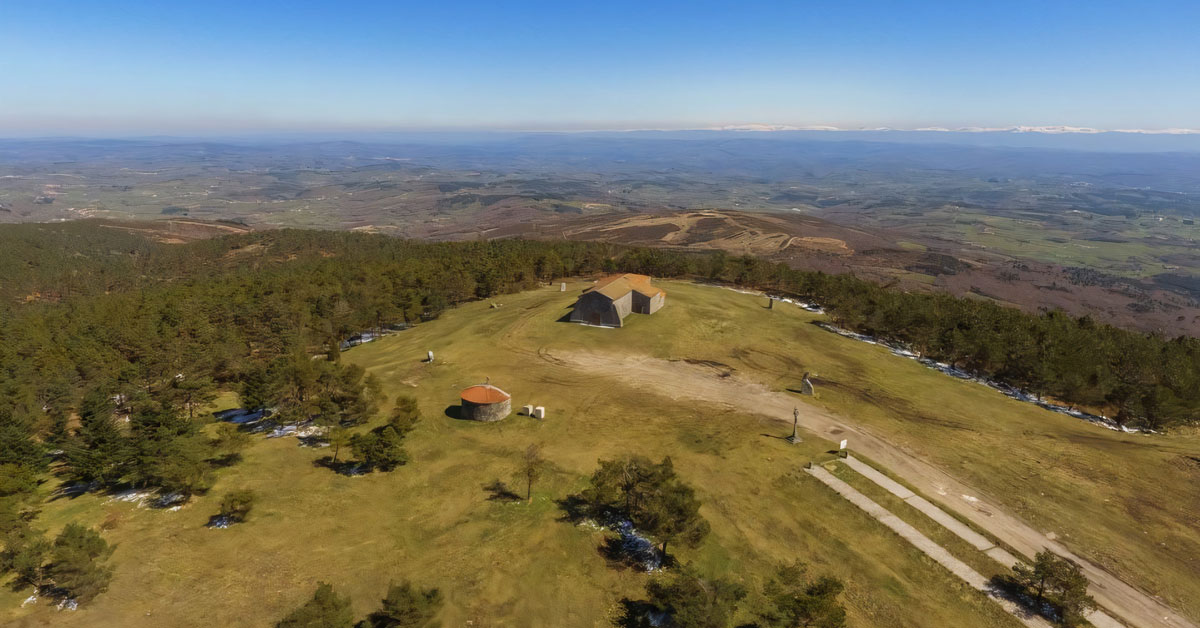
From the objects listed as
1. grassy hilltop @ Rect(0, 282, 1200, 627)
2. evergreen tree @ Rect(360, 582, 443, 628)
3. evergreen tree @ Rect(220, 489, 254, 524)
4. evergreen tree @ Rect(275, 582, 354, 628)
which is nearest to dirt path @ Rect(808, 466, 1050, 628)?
grassy hilltop @ Rect(0, 282, 1200, 627)

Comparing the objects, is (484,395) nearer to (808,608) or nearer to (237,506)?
(237,506)

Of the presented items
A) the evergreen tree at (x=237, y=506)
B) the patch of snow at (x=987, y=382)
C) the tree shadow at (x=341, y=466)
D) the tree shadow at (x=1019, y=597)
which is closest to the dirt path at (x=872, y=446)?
the tree shadow at (x=1019, y=597)

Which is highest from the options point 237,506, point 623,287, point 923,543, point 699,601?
point 623,287

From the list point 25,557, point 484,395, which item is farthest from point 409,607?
point 484,395

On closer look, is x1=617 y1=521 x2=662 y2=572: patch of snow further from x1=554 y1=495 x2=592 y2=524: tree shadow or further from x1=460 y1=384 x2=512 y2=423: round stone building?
x1=460 y1=384 x2=512 y2=423: round stone building

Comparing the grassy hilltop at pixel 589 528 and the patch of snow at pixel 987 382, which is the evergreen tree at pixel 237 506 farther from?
the patch of snow at pixel 987 382

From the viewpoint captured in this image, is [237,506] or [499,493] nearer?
[237,506]
